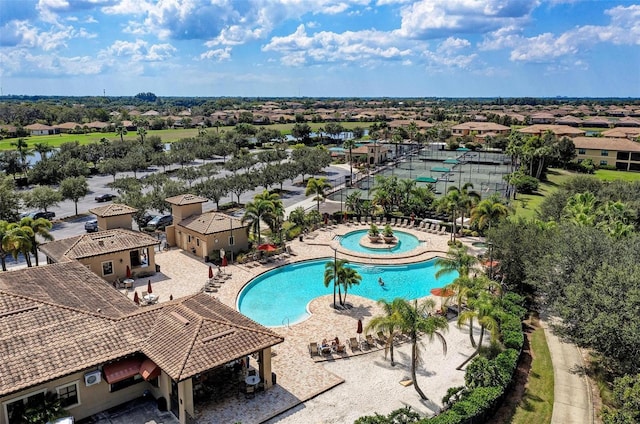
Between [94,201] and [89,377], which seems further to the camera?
[94,201]

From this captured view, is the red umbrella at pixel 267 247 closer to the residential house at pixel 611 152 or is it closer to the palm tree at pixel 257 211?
the palm tree at pixel 257 211

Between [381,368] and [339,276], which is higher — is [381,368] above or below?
below

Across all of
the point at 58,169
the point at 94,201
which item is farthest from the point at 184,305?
the point at 58,169

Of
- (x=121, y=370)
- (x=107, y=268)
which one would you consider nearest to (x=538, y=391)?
(x=121, y=370)

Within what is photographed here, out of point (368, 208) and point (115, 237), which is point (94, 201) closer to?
point (115, 237)

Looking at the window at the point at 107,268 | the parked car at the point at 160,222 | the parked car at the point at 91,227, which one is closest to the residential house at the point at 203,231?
the parked car at the point at 160,222

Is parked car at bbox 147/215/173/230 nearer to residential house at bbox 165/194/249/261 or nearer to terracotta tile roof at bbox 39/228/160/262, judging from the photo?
residential house at bbox 165/194/249/261
